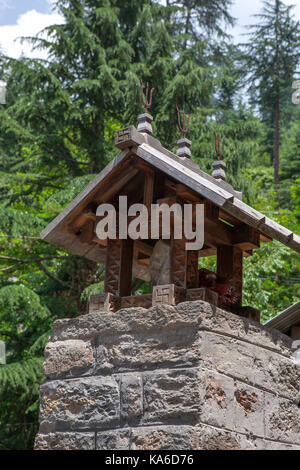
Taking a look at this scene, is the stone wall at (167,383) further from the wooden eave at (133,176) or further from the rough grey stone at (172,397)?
the wooden eave at (133,176)

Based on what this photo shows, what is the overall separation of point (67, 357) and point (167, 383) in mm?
985

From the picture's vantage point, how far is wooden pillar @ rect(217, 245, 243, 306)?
5824mm

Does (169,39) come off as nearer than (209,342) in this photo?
No

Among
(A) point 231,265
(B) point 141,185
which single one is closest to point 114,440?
(A) point 231,265

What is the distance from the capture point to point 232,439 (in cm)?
459

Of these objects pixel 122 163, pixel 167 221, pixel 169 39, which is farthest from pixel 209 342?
pixel 169 39

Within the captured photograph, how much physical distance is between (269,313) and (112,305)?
788cm

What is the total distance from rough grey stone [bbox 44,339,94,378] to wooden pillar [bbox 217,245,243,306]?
1.50m

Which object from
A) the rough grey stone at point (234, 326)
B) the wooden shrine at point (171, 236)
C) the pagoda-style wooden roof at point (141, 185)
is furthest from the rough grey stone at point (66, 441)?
the pagoda-style wooden roof at point (141, 185)

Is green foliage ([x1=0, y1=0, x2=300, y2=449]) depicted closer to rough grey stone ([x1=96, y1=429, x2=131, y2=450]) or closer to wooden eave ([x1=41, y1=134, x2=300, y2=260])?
wooden eave ([x1=41, y1=134, x2=300, y2=260])

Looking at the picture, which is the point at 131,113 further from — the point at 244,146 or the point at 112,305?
the point at 112,305

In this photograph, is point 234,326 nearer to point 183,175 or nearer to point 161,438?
point 161,438

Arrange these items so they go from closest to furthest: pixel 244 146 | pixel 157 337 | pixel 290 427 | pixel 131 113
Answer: pixel 157 337
pixel 290 427
pixel 131 113
pixel 244 146

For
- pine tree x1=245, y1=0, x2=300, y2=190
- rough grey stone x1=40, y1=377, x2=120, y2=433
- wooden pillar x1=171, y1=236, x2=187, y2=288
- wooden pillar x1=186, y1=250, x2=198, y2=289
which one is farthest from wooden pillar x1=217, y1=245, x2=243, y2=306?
pine tree x1=245, y1=0, x2=300, y2=190
